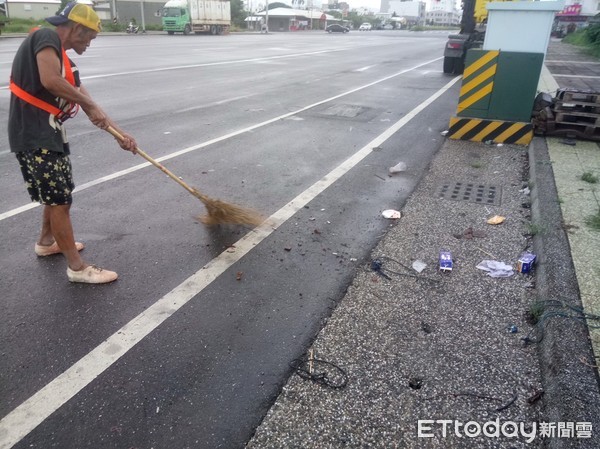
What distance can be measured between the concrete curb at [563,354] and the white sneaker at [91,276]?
10.3 ft

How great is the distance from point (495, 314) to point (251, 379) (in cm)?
186

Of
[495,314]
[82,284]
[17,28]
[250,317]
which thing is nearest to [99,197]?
[82,284]

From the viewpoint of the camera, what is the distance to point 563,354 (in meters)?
2.86

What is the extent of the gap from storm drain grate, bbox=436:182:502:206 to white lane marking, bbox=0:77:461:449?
1975mm

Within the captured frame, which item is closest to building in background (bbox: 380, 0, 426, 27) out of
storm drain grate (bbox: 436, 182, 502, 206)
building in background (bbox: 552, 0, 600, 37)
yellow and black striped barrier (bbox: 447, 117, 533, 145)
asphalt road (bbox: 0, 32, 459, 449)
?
building in background (bbox: 552, 0, 600, 37)

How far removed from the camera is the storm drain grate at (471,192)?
570 centimetres

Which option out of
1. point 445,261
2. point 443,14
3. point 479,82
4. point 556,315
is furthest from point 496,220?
point 443,14

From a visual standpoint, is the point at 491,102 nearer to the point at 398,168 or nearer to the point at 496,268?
the point at 398,168

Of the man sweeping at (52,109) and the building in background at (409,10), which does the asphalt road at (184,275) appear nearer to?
the man sweeping at (52,109)

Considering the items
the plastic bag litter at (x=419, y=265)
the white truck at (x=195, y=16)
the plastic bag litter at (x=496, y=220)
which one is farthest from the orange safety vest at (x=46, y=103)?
the white truck at (x=195, y=16)

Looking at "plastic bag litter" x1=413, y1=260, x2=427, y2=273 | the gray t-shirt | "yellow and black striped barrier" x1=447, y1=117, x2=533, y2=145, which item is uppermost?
the gray t-shirt

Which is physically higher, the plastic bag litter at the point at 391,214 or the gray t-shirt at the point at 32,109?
the gray t-shirt at the point at 32,109

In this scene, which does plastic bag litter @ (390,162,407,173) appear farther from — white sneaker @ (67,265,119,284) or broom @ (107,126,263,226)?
white sneaker @ (67,265,119,284)

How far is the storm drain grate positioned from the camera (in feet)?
18.7
